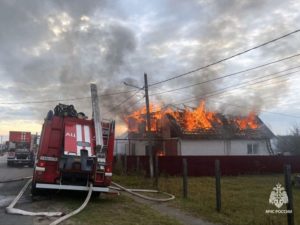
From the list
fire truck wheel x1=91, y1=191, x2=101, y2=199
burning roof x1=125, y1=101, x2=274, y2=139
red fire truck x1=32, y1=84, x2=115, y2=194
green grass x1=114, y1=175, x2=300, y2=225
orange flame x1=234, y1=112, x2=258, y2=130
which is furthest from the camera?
orange flame x1=234, y1=112, x2=258, y2=130

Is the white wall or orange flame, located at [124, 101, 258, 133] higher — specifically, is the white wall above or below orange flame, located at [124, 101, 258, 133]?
below

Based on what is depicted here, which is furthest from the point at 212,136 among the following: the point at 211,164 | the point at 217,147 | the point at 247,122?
the point at 211,164

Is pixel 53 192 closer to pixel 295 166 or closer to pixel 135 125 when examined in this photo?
pixel 295 166

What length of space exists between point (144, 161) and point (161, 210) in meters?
12.6

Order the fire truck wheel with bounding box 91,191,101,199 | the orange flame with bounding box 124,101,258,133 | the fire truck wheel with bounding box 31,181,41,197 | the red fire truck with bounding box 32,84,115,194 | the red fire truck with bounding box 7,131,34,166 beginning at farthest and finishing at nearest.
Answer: the red fire truck with bounding box 7,131,34,166
the orange flame with bounding box 124,101,258,133
the fire truck wheel with bounding box 91,191,101,199
the fire truck wheel with bounding box 31,181,41,197
the red fire truck with bounding box 32,84,115,194

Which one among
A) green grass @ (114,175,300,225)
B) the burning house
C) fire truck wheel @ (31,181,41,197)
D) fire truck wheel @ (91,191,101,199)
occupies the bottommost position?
green grass @ (114,175,300,225)

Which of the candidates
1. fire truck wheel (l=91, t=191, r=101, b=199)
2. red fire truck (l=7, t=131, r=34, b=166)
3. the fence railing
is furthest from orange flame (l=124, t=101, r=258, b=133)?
fire truck wheel (l=91, t=191, r=101, b=199)

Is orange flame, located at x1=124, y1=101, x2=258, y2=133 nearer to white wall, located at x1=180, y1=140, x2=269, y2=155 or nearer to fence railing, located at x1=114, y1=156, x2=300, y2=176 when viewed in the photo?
white wall, located at x1=180, y1=140, x2=269, y2=155

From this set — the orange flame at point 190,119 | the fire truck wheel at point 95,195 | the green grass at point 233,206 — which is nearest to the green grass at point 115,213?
the fire truck wheel at point 95,195

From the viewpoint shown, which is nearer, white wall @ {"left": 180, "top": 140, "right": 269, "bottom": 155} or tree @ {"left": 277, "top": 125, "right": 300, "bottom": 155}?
white wall @ {"left": 180, "top": 140, "right": 269, "bottom": 155}

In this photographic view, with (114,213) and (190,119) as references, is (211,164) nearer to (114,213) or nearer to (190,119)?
(190,119)

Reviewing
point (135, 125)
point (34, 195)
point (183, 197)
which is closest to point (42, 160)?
point (34, 195)

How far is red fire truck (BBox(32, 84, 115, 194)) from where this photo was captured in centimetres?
1159

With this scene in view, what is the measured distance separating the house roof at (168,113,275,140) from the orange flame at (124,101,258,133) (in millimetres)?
100
